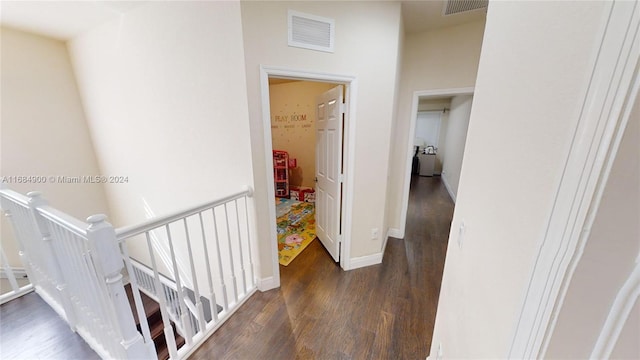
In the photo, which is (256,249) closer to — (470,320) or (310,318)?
(310,318)

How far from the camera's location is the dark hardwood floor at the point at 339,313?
1495 mm

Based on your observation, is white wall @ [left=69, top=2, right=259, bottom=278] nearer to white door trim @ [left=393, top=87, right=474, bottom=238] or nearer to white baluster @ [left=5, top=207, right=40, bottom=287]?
white baluster @ [left=5, top=207, right=40, bottom=287]

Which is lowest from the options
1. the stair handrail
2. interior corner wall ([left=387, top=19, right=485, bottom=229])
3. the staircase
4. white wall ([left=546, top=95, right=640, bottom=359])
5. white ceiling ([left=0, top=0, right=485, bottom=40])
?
the staircase

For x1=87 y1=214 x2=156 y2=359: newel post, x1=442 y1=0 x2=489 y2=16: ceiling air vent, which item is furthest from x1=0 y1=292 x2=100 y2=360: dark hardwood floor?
x1=442 y1=0 x2=489 y2=16: ceiling air vent

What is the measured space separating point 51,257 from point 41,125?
2650 millimetres

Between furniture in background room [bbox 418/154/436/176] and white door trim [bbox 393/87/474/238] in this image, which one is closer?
white door trim [bbox 393/87/474/238]

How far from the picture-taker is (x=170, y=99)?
82.4 inches

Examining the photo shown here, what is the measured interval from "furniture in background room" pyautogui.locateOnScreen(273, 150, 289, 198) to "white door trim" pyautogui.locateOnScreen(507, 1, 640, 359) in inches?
178

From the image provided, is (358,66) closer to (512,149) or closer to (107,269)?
(512,149)

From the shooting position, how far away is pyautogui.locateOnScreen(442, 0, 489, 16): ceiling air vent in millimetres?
1926

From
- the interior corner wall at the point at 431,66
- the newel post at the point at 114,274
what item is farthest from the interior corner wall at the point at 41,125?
the interior corner wall at the point at 431,66

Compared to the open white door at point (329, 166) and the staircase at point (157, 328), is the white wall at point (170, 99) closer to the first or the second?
the open white door at point (329, 166)

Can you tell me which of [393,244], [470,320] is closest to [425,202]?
[393,244]

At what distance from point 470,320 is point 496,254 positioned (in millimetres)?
346
